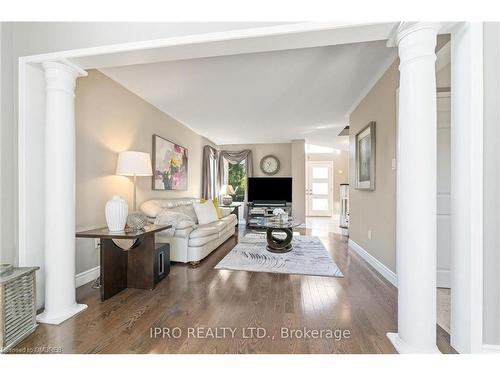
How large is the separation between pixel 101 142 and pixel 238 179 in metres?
4.84

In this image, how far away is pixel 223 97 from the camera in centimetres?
354

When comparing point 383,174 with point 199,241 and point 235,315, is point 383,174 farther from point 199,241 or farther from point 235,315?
point 199,241

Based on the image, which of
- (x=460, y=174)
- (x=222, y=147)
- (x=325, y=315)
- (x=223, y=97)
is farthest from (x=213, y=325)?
(x=222, y=147)

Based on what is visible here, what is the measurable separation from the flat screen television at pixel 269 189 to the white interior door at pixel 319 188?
8.75ft

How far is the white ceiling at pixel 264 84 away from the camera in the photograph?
2.47 metres

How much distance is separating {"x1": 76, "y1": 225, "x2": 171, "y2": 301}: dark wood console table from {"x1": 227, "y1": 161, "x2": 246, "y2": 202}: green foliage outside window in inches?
197

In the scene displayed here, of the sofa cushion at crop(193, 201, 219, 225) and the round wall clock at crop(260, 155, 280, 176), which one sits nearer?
the sofa cushion at crop(193, 201, 219, 225)

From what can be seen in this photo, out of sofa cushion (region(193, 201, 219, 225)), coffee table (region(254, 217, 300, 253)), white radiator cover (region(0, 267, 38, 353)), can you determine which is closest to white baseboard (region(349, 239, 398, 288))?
coffee table (region(254, 217, 300, 253))

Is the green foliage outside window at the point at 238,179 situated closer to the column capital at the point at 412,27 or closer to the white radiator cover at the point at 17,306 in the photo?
the white radiator cover at the point at 17,306

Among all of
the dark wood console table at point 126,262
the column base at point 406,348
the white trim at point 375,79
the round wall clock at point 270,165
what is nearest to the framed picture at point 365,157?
the white trim at point 375,79

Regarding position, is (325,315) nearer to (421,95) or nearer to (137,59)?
(421,95)

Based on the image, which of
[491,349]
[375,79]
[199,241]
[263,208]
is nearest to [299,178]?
[263,208]

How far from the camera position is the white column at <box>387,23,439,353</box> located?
1.33 meters

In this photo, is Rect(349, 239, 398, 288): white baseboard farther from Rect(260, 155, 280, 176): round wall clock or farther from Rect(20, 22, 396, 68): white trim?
Rect(260, 155, 280, 176): round wall clock
